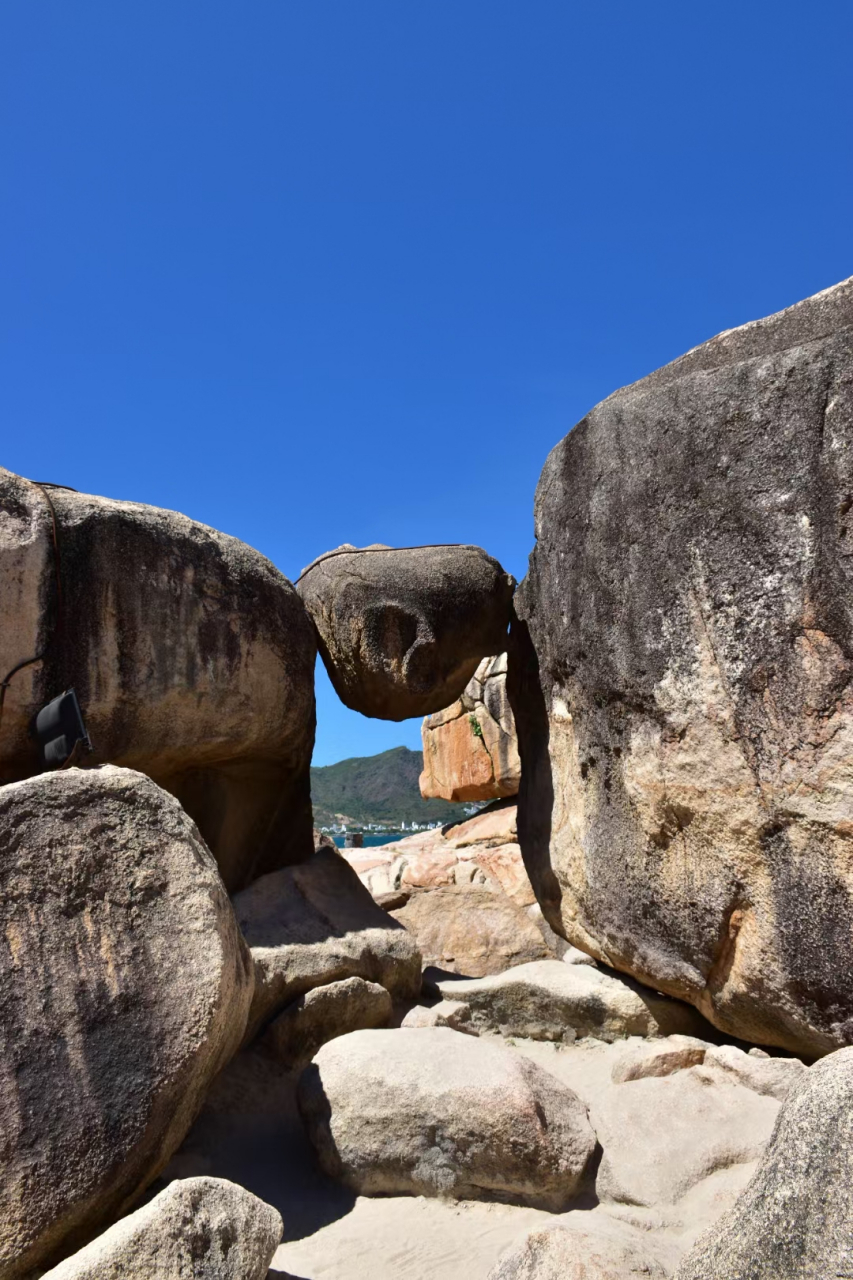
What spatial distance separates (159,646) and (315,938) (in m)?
1.41

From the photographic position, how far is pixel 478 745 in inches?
539

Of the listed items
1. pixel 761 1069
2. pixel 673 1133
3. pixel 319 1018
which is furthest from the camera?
pixel 319 1018

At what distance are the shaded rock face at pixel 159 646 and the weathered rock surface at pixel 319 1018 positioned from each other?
1.25m

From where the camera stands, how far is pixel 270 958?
3.94 meters

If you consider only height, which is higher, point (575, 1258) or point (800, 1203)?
point (800, 1203)

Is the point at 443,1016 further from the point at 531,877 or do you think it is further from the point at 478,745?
the point at 478,745

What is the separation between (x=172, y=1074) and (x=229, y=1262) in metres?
0.55

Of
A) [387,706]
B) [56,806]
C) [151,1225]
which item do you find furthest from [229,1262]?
[387,706]

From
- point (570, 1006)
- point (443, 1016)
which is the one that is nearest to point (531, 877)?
point (570, 1006)

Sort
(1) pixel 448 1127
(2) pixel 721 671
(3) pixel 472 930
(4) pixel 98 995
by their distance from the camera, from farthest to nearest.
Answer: (3) pixel 472 930 < (2) pixel 721 671 < (1) pixel 448 1127 < (4) pixel 98 995

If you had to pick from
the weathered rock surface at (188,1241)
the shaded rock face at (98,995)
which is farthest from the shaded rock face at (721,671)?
the weathered rock surface at (188,1241)

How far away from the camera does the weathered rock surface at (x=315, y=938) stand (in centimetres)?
394

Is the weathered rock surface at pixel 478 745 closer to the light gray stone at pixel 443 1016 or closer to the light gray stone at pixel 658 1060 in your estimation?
the light gray stone at pixel 443 1016

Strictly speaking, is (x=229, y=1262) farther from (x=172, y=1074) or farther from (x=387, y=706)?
(x=387, y=706)
